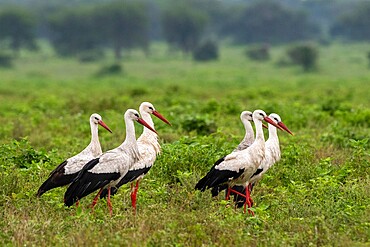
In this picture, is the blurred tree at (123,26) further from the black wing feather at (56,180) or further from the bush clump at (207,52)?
the black wing feather at (56,180)

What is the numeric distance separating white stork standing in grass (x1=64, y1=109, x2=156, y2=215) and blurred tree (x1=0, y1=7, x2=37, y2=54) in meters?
50.2

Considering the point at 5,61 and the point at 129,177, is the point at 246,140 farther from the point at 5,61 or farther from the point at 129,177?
the point at 5,61

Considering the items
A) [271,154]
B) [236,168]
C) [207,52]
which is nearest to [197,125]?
[271,154]

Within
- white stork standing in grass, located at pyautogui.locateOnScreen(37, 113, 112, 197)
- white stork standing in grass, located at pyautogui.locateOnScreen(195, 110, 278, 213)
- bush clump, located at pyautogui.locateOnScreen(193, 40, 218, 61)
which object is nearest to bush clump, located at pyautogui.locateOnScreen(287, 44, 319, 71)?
bush clump, located at pyautogui.locateOnScreen(193, 40, 218, 61)

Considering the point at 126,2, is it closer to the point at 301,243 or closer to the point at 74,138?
the point at 74,138

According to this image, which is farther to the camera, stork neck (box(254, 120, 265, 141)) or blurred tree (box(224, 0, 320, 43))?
blurred tree (box(224, 0, 320, 43))

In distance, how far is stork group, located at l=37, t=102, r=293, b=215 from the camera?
6.16 meters

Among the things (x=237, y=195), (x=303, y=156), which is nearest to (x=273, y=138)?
(x=237, y=195)

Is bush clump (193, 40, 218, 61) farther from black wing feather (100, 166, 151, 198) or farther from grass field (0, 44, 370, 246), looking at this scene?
black wing feather (100, 166, 151, 198)

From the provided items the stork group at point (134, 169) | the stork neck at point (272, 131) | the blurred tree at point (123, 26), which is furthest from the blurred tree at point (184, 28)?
the stork group at point (134, 169)

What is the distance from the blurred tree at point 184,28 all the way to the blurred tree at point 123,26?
2.11 meters

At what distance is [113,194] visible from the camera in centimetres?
689

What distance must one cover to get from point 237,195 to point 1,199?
7.27 ft

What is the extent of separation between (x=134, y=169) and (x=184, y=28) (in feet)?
176
